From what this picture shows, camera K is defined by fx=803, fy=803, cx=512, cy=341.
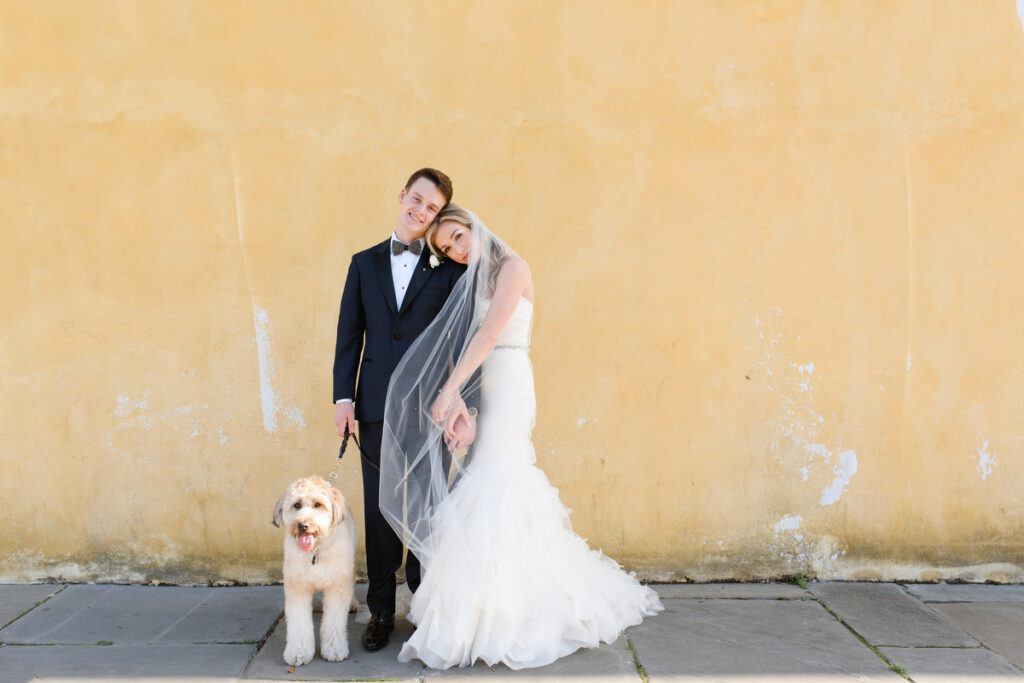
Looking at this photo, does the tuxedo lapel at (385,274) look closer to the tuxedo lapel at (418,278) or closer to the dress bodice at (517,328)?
the tuxedo lapel at (418,278)

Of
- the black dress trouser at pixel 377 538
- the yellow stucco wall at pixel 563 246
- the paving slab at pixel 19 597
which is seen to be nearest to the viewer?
the black dress trouser at pixel 377 538

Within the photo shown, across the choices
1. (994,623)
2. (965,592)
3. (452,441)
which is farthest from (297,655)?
(965,592)

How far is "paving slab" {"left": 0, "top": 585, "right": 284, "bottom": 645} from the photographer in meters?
3.61

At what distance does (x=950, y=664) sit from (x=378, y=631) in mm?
2387

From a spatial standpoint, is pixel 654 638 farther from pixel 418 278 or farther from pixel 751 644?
pixel 418 278

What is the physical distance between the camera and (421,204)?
337 centimetres

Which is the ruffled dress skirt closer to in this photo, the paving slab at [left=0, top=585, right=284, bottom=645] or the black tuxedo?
the black tuxedo

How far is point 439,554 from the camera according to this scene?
330 centimetres

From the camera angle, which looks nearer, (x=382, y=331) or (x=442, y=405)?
(x=442, y=405)

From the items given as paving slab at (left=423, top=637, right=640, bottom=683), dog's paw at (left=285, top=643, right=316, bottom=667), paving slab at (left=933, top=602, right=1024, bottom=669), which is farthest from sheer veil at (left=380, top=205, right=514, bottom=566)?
paving slab at (left=933, top=602, right=1024, bottom=669)

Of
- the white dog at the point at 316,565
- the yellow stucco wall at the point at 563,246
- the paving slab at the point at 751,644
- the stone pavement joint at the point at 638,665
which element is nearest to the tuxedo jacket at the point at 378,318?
the white dog at the point at 316,565

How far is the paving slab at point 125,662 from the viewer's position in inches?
124

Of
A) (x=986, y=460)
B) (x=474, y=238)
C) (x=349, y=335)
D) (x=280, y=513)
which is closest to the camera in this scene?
(x=280, y=513)

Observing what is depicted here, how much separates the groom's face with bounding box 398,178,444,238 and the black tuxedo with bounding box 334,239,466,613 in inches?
5.3
